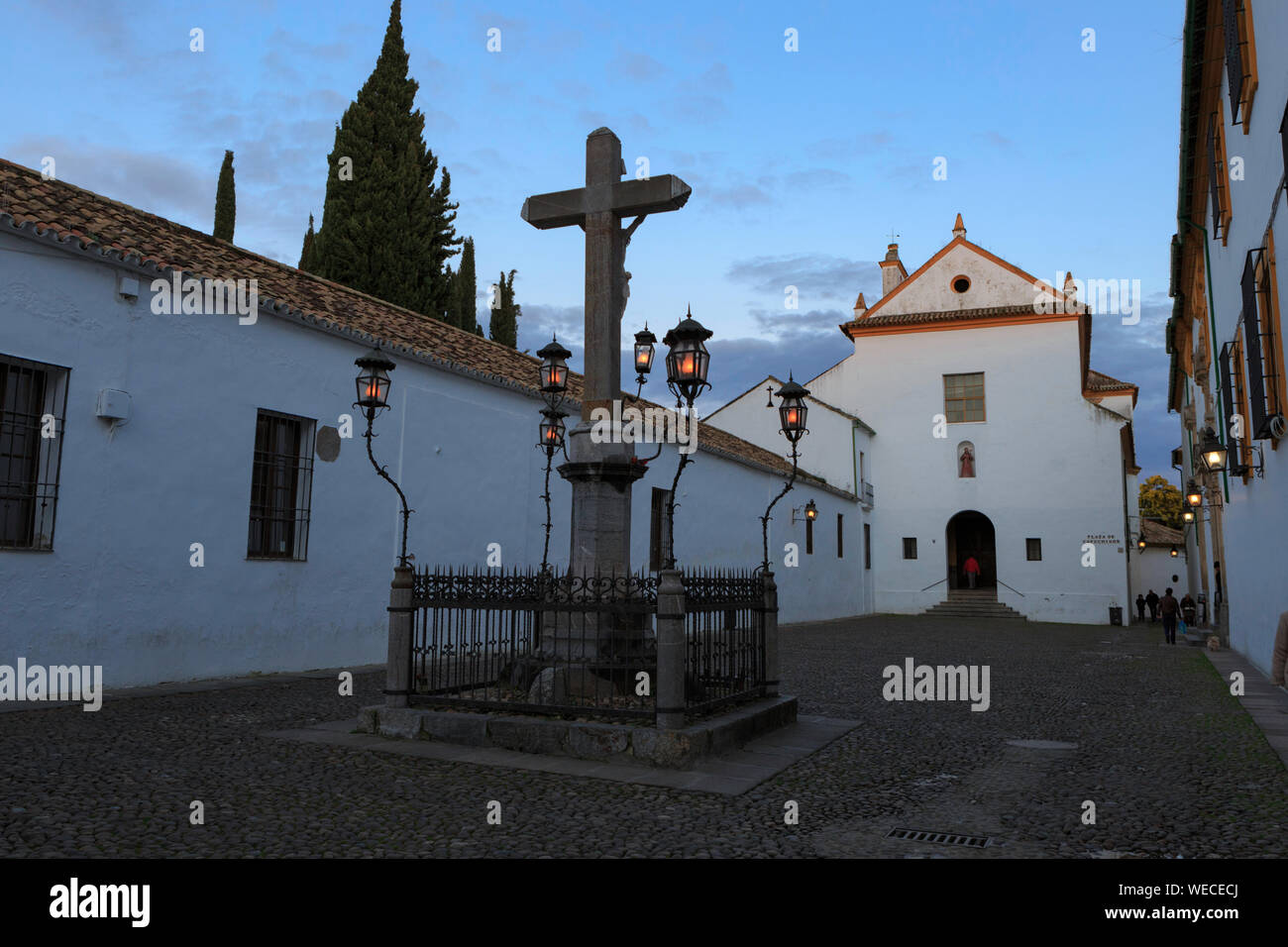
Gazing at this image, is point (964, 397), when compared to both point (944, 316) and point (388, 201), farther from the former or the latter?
point (388, 201)

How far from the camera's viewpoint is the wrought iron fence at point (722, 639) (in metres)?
6.62

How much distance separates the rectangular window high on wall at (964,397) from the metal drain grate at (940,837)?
27.4m

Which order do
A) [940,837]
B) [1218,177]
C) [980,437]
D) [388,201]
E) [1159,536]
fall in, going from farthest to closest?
[1159,536] → [980,437] → [388,201] → [1218,177] → [940,837]

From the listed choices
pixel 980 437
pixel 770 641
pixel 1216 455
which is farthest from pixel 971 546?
pixel 770 641

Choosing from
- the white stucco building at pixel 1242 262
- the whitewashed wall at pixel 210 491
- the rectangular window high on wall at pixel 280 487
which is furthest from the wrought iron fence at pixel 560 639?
the white stucco building at pixel 1242 262

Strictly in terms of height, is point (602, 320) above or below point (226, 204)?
below

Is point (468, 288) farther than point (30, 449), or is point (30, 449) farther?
point (468, 288)

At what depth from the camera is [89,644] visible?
8.50m

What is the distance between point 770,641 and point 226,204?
104ft

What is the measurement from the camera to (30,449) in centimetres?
838

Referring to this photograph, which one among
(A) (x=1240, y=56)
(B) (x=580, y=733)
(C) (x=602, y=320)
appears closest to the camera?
(B) (x=580, y=733)
